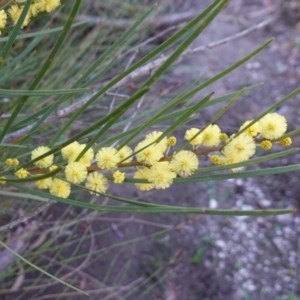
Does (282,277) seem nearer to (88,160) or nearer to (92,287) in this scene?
(92,287)

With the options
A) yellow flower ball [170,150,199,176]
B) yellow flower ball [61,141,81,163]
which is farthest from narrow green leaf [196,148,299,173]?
yellow flower ball [61,141,81,163]

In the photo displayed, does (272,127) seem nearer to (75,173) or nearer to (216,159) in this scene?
(216,159)

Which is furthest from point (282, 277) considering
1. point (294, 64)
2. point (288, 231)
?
point (294, 64)

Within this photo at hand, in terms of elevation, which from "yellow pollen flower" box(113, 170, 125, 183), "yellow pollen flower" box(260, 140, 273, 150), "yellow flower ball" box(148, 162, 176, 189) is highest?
"yellow pollen flower" box(260, 140, 273, 150)

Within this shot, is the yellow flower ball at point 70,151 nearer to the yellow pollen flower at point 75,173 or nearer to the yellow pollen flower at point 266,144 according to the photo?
the yellow pollen flower at point 75,173

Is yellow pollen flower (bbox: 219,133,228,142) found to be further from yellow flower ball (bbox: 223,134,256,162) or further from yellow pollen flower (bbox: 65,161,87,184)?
yellow pollen flower (bbox: 65,161,87,184)
